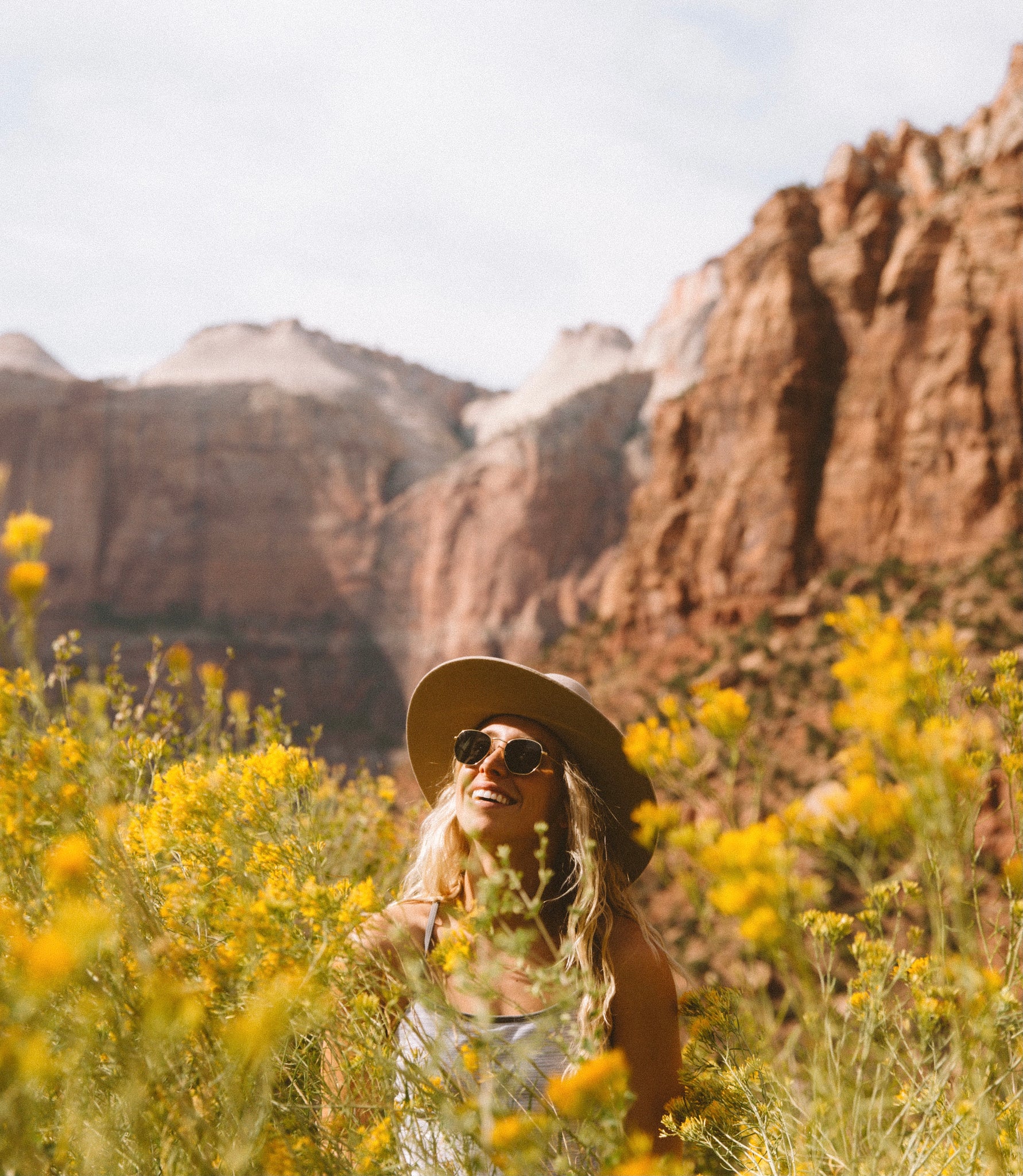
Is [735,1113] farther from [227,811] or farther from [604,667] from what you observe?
[604,667]

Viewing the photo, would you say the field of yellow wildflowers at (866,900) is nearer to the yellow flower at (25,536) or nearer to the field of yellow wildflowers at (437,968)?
the field of yellow wildflowers at (437,968)

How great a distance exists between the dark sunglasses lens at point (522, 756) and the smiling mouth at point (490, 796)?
0.06 meters

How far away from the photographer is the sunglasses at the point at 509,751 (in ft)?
6.62

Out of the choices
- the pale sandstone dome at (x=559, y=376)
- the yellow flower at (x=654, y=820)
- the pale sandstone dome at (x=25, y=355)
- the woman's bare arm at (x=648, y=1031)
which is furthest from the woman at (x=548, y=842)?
the pale sandstone dome at (x=25, y=355)

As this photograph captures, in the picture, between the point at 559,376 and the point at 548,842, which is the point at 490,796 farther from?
the point at 559,376

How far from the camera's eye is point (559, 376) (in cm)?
5738

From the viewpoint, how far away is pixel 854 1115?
92 centimetres

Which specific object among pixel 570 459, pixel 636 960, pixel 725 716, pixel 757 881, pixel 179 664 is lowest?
pixel 636 960

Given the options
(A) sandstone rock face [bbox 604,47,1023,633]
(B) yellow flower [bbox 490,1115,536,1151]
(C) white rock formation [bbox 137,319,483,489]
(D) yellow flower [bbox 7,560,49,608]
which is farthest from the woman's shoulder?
(C) white rock formation [bbox 137,319,483,489]

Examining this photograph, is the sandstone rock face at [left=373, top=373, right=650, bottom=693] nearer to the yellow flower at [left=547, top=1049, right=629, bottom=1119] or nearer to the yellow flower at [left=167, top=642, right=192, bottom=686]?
the yellow flower at [left=167, top=642, right=192, bottom=686]

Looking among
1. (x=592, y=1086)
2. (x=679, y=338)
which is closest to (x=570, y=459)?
(x=679, y=338)

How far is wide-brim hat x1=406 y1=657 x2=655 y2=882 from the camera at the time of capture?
2.12 meters

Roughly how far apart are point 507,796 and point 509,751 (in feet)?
0.35

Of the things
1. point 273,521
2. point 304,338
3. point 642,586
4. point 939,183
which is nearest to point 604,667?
point 642,586
